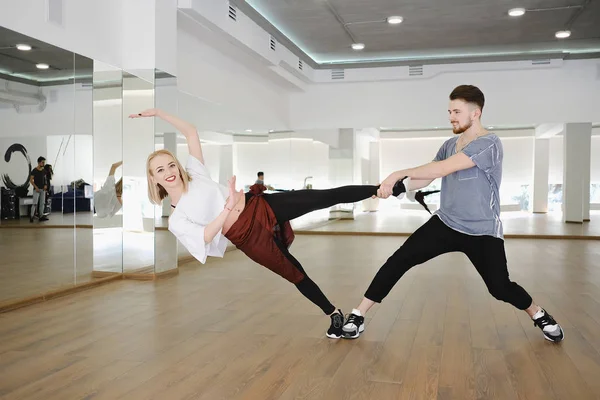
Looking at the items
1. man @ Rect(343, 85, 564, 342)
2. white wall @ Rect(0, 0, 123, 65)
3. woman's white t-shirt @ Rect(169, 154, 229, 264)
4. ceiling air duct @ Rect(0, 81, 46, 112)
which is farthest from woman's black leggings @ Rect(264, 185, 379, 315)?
white wall @ Rect(0, 0, 123, 65)

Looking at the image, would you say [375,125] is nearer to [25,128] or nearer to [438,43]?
[438,43]

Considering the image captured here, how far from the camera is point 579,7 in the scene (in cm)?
838

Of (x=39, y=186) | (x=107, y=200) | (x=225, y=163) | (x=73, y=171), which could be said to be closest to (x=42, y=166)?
(x=39, y=186)

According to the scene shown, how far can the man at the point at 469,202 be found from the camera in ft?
11.0

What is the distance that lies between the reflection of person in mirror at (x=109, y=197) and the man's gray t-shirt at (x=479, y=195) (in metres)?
3.68

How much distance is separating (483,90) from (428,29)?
2.25m

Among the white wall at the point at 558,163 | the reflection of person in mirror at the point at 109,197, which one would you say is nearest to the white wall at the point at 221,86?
the reflection of person in mirror at the point at 109,197

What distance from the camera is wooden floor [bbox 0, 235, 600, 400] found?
113 inches

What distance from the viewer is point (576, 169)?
11953 millimetres

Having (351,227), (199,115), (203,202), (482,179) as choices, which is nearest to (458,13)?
(199,115)

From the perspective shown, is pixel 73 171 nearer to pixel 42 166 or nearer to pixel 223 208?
pixel 42 166

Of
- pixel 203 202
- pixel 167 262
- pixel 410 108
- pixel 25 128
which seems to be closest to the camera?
pixel 203 202

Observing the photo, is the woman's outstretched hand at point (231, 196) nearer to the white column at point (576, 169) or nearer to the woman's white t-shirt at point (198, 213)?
the woman's white t-shirt at point (198, 213)

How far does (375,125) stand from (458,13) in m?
3.31
